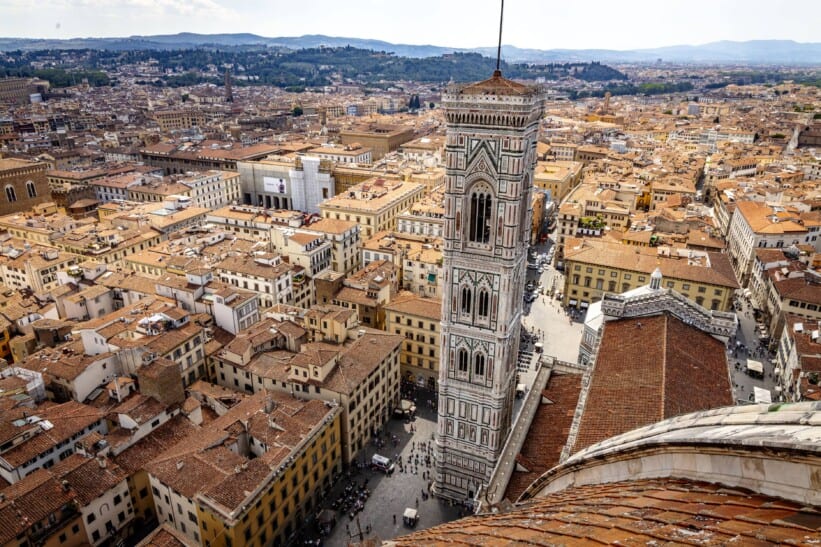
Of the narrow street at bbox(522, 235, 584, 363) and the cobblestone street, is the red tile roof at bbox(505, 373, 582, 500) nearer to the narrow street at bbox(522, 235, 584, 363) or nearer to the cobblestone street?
the cobblestone street

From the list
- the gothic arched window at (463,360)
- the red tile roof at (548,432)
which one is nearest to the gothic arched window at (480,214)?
the gothic arched window at (463,360)

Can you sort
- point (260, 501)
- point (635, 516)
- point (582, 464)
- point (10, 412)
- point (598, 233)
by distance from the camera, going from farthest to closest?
1. point (598, 233)
2. point (10, 412)
3. point (260, 501)
4. point (582, 464)
5. point (635, 516)

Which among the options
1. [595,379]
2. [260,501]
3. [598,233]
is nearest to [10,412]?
[260,501]

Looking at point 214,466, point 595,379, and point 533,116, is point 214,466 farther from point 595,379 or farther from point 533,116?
point 533,116

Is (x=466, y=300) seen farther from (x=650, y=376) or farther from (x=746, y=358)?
(x=746, y=358)

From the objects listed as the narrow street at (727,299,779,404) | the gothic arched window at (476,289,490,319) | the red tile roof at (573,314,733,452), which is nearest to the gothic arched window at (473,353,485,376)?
the gothic arched window at (476,289,490,319)

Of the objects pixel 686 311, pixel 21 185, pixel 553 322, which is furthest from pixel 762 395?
pixel 21 185
